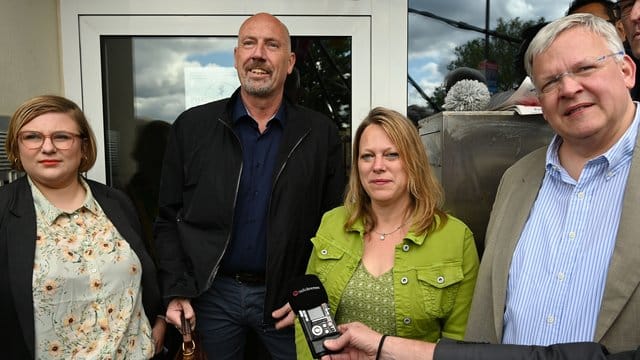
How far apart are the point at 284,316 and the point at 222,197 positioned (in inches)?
21.5

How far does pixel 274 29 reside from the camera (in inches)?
82.8

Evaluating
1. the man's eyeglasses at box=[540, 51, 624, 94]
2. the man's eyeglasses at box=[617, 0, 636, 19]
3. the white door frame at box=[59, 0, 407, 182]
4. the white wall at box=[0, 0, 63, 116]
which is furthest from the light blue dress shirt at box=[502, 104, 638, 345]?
the white wall at box=[0, 0, 63, 116]

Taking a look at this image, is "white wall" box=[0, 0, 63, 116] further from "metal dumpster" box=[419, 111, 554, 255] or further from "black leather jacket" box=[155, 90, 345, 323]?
"metal dumpster" box=[419, 111, 554, 255]

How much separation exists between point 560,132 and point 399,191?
585 mm

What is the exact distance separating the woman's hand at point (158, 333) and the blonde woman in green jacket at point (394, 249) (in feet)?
1.84

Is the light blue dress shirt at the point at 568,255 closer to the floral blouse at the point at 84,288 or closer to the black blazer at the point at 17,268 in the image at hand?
the floral blouse at the point at 84,288

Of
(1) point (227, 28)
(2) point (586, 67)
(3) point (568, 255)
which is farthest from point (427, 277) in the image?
(1) point (227, 28)

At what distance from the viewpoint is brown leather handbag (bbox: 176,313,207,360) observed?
1946 mm

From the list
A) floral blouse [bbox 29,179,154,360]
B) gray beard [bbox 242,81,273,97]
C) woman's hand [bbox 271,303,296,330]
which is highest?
gray beard [bbox 242,81,273,97]

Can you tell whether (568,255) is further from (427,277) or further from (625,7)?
(625,7)

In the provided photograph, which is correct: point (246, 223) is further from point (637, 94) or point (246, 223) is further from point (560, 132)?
point (637, 94)

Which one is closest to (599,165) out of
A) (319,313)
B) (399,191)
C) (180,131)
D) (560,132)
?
(560,132)

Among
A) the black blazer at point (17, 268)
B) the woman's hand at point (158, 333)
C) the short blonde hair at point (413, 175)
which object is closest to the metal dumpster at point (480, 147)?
the short blonde hair at point (413, 175)

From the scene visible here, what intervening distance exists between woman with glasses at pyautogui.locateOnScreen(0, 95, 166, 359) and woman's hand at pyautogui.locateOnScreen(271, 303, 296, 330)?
48 centimetres
